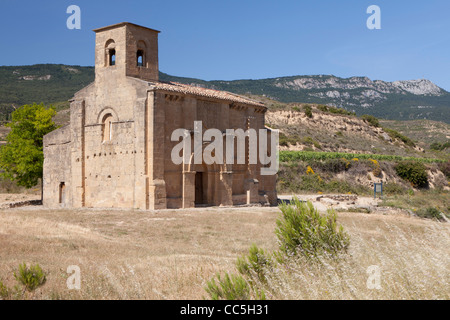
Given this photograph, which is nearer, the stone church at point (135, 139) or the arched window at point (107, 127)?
the stone church at point (135, 139)

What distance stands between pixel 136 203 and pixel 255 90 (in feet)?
358

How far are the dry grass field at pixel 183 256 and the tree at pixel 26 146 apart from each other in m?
12.1

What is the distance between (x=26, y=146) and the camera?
98.7 ft

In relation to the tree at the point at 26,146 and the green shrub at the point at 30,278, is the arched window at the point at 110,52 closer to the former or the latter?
the tree at the point at 26,146

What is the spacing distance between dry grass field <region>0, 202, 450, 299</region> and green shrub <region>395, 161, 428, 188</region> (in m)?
31.8

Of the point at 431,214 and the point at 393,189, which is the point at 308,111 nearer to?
the point at 393,189

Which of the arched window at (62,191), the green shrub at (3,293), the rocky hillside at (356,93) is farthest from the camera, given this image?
the rocky hillside at (356,93)

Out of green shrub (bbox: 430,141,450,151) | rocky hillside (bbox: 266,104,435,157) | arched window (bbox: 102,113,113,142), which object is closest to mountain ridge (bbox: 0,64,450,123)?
rocky hillside (bbox: 266,104,435,157)

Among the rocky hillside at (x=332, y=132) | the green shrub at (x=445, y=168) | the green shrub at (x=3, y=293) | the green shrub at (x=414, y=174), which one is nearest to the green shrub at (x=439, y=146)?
the rocky hillside at (x=332, y=132)

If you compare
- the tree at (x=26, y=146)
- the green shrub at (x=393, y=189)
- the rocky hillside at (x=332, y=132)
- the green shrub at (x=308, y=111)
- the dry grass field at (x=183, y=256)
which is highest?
the green shrub at (x=308, y=111)

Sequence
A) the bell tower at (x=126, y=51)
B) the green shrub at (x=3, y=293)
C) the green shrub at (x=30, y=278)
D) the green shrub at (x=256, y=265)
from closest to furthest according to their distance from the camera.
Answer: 1. the green shrub at (x=3, y=293)
2. the green shrub at (x=256, y=265)
3. the green shrub at (x=30, y=278)
4. the bell tower at (x=126, y=51)

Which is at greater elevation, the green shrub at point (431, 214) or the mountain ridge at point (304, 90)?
the mountain ridge at point (304, 90)

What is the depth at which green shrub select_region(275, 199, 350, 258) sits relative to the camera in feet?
26.2

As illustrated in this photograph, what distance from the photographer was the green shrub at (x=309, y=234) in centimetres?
800
